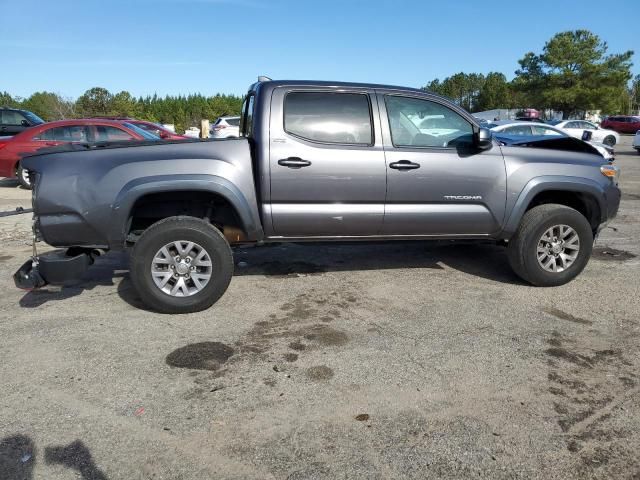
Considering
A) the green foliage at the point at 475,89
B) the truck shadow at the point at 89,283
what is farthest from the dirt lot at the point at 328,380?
the green foliage at the point at 475,89

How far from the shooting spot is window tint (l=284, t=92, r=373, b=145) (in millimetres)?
4562

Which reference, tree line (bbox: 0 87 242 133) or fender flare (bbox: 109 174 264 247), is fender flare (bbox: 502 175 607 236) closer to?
fender flare (bbox: 109 174 264 247)

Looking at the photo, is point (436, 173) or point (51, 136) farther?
point (51, 136)

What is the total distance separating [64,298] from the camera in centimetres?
484

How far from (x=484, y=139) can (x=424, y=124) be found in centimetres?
58

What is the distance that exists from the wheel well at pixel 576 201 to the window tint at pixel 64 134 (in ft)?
31.0

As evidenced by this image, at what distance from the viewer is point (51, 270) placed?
412cm

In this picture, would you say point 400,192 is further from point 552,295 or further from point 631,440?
point 631,440

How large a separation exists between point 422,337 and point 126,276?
321cm

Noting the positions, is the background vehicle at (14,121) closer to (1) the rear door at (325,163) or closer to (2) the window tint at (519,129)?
(1) the rear door at (325,163)

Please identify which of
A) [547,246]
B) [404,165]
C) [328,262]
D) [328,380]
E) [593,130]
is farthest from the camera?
[593,130]

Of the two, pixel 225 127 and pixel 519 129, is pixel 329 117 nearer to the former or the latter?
pixel 519 129

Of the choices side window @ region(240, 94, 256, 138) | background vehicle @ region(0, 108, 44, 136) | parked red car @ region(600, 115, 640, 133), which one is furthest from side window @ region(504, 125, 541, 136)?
parked red car @ region(600, 115, 640, 133)

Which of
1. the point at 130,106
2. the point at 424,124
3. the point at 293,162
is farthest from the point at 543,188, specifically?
the point at 130,106
